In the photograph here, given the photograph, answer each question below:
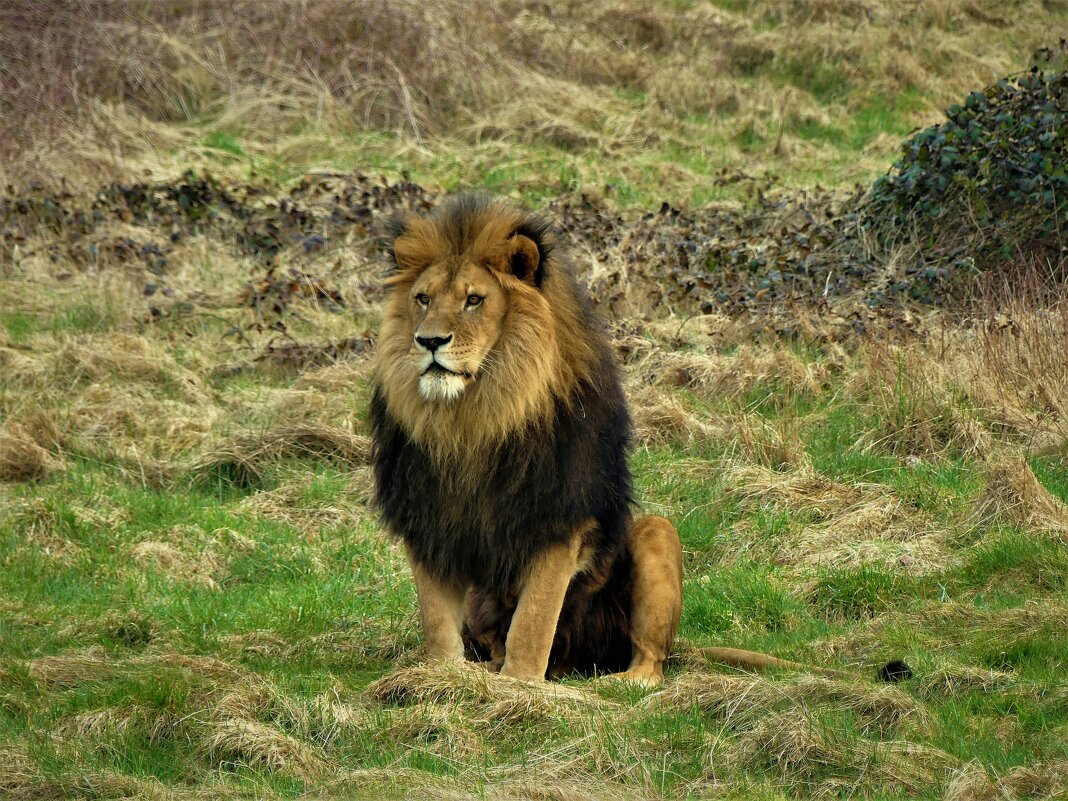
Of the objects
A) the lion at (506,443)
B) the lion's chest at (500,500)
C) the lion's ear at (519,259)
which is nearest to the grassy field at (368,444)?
the lion at (506,443)

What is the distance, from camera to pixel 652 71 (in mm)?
19594

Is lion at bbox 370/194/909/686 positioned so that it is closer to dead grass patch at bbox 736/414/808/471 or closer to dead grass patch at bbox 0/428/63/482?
dead grass patch at bbox 736/414/808/471

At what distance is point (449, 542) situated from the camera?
5.70 m

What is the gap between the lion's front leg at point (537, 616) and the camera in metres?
5.62

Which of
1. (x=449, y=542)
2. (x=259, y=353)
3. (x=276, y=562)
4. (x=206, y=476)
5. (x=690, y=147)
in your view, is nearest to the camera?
(x=449, y=542)

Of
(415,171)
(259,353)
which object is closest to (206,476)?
(259,353)

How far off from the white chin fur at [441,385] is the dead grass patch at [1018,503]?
10.7 feet

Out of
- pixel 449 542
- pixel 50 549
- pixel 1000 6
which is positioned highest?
pixel 1000 6

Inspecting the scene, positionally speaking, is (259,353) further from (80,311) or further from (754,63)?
(754,63)

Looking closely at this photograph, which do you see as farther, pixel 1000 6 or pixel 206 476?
pixel 1000 6

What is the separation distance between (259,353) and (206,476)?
2.15 metres

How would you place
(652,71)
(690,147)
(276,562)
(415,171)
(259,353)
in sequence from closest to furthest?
(276,562) < (259,353) < (415,171) < (690,147) < (652,71)

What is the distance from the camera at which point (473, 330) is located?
5.39 m

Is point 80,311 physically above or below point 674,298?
below
